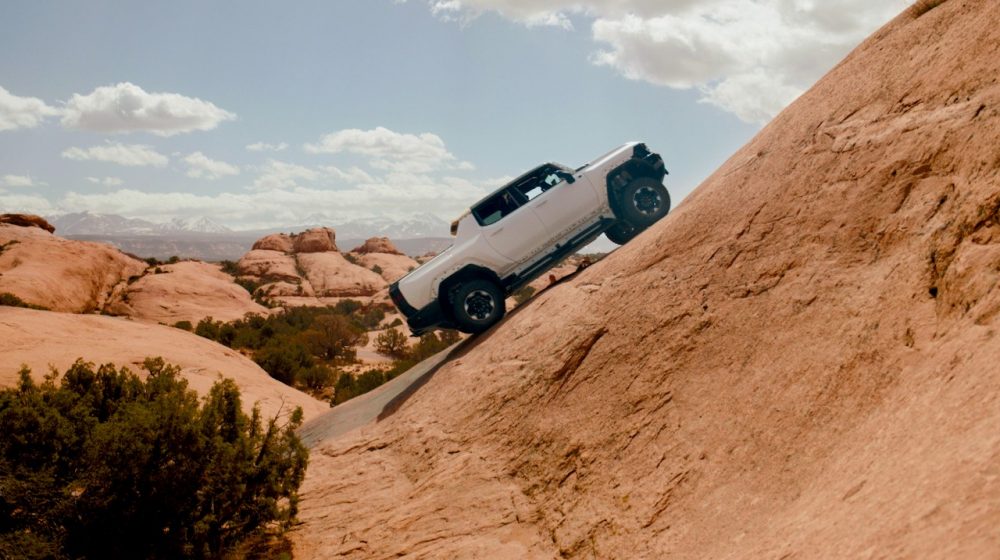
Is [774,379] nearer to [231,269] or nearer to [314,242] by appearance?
[231,269]

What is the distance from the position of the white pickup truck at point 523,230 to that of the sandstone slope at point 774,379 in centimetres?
193

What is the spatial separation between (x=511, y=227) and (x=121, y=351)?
8945 mm

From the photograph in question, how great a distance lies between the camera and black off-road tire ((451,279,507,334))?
34.1ft

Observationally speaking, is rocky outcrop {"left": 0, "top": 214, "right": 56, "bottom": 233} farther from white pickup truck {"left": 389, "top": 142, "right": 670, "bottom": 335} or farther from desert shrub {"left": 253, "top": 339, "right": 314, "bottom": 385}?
white pickup truck {"left": 389, "top": 142, "right": 670, "bottom": 335}

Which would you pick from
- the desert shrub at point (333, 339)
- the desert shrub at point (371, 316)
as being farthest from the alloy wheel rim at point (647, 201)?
the desert shrub at point (371, 316)

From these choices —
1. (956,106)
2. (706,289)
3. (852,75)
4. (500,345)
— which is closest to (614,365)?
(706,289)

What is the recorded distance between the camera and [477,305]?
1055 centimetres

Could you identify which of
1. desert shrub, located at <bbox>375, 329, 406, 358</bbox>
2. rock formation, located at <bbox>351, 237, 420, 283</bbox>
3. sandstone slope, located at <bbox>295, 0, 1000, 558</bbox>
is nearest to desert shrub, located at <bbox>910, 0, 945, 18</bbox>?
sandstone slope, located at <bbox>295, 0, 1000, 558</bbox>

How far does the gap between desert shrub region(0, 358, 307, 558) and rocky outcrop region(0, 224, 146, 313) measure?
65.5 feet

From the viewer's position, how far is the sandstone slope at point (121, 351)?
11.4 metres

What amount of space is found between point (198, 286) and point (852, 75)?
32.2 m

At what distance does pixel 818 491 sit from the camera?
3979 millimetres

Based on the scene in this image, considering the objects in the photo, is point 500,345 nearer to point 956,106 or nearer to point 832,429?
point 832,429

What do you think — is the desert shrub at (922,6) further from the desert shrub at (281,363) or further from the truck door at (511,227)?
the desert shrub at (281,363)
